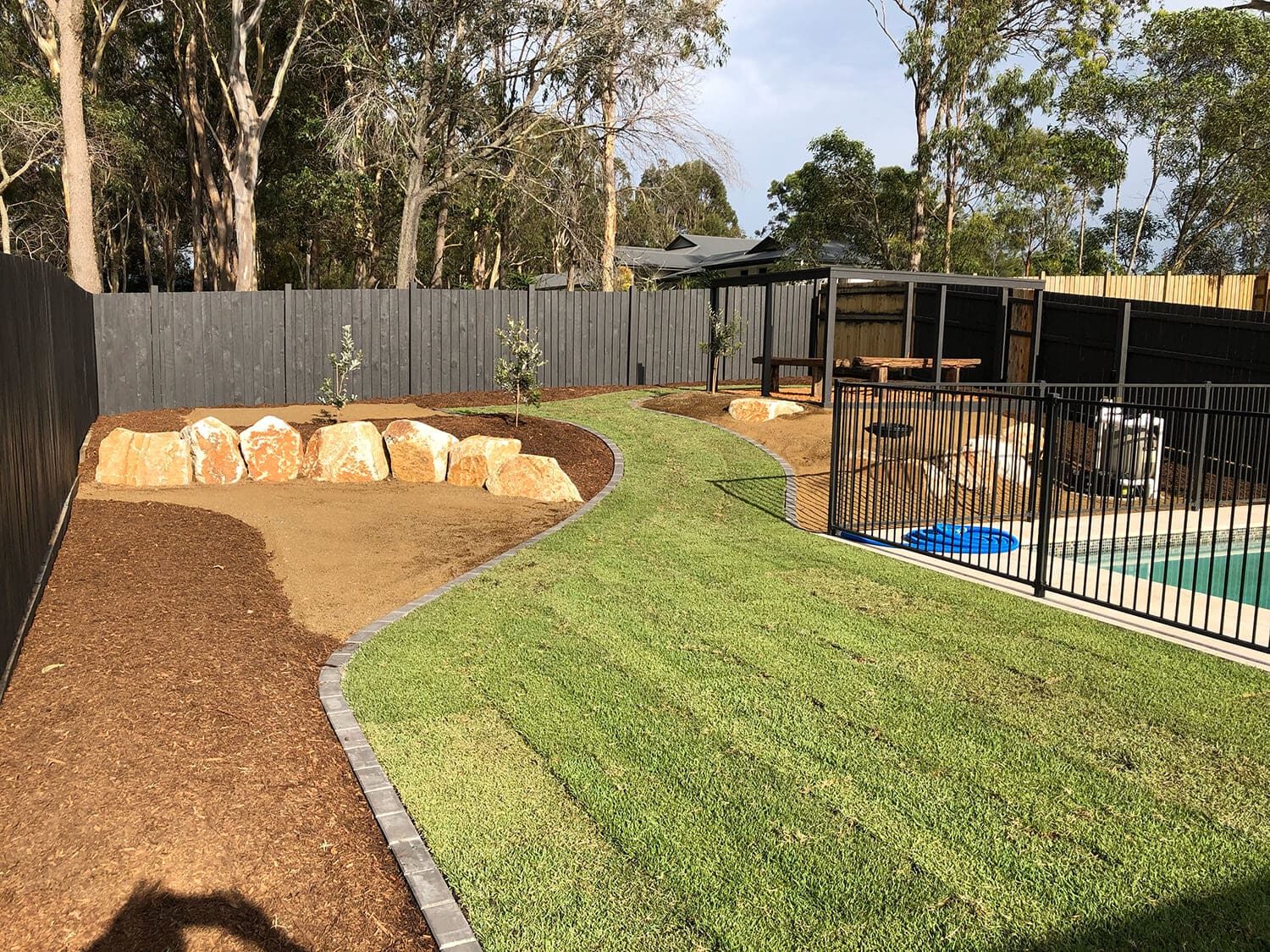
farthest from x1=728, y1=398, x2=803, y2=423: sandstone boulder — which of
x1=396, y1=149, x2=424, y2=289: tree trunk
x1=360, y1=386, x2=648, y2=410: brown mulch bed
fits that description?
x1=396, y1=149, x2=424, y2=289: tree trunk

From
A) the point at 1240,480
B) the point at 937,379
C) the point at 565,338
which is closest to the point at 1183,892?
the point at 1240,480

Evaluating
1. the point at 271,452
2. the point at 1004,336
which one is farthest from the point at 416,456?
the point at 1004,336

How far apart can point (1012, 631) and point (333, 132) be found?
17.8 m

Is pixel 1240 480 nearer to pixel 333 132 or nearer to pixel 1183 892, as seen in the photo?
pixel 1183 892

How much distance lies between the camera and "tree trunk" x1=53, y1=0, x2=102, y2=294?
17.6 meters

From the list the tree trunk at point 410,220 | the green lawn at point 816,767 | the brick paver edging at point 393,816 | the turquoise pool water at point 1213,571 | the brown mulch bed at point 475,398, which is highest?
the tree trunk at point 410,220

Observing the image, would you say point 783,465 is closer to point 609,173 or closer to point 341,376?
point 341,376

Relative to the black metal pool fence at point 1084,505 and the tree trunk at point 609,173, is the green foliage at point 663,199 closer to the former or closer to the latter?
the tree trunk at point 609,173

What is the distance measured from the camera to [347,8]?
22203 mm

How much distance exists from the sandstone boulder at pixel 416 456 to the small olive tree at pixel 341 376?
3.04 m

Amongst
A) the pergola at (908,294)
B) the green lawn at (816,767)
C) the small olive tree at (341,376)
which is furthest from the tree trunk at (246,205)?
the green lawn at (816,767)

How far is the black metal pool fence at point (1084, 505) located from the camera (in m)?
6.50

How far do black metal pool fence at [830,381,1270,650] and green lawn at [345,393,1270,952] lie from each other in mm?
851

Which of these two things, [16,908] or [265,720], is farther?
[265,720]
